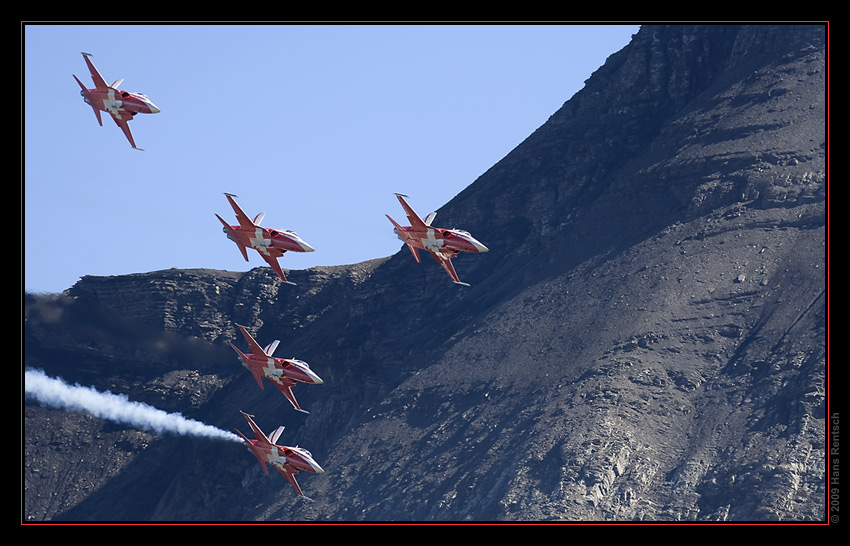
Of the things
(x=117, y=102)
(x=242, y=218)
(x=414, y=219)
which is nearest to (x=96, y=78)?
(x=117, y=102)

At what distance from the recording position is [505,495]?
545 feet

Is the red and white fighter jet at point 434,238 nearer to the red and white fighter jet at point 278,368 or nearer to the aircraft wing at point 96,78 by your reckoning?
the red and white fighter jet at point 278,368

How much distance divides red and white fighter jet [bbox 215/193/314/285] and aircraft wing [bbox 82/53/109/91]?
13.5m

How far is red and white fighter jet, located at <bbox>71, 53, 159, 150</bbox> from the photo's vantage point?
116 m

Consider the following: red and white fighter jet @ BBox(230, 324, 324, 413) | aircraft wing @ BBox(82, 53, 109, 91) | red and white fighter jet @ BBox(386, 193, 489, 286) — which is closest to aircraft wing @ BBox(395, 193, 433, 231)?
red and white fighter jet @ BBox(386, 193, 489, 286)

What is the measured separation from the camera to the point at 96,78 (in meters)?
118

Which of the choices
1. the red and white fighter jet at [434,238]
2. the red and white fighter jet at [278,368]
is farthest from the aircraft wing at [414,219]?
the red and white fighter jet at [278,368]

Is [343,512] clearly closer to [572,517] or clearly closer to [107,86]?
[572,517]

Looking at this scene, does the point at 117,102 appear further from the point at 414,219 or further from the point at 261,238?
the point at 414,219

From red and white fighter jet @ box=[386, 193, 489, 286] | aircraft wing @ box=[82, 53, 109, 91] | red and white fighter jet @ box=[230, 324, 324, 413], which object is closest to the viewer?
red and white fighter jet @ box=[386, 193, 489, 286]

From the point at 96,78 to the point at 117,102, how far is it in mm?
3069

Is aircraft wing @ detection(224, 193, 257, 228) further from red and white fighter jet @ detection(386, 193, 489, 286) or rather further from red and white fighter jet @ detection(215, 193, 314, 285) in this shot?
red and white fighter jet @ detection(386, 193, 489, 286)

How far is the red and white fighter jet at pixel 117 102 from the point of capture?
115875 mm
